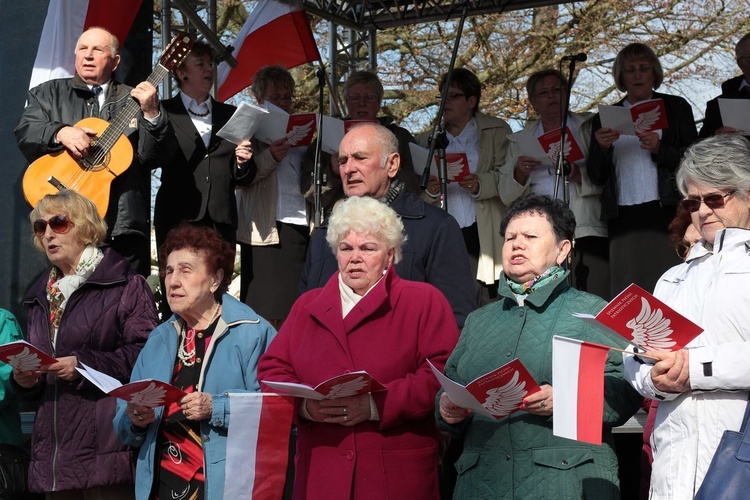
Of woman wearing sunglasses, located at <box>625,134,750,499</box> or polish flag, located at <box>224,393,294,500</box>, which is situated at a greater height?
woman wearing sunglasses, located at <box>625,134,750,499</box>

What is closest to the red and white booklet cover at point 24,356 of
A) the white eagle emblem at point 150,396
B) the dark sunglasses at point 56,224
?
the white eagle emblem at point 150,396

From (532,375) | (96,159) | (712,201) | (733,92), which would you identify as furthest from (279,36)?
(712,201)

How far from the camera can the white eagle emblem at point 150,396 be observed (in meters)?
4.29

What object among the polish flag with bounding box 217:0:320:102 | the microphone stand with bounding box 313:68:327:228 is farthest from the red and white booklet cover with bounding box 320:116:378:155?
the polish flag with bounding box 217:0:320:102

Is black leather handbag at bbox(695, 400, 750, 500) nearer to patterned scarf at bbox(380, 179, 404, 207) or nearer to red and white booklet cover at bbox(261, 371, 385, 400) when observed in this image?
red and white booklet cover at bbox(261, 371, 385, 400)

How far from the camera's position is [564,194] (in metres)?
7.03

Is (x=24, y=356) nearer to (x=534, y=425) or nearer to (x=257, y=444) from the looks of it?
(x=257, y=444)

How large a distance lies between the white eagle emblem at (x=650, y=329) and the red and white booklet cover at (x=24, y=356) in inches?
101

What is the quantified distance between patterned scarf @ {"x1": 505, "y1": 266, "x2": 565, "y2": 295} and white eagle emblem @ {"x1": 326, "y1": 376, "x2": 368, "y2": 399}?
25.7 inches

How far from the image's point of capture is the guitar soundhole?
6156mm

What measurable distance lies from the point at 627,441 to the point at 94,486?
2576mm

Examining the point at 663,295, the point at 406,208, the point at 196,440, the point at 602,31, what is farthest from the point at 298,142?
the point at 602,31

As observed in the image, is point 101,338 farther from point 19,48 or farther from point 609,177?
point 609,177

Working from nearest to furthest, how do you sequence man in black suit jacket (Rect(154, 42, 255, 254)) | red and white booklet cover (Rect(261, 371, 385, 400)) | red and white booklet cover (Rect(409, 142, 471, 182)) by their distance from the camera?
1. red and white booklet cover (Rect(261, 371, 385, 400))
2. man in black suit jacket (Rect(154, 42, 255, 254))
3. red and white booklet cover (Rect(409, 142, 471, 182))
